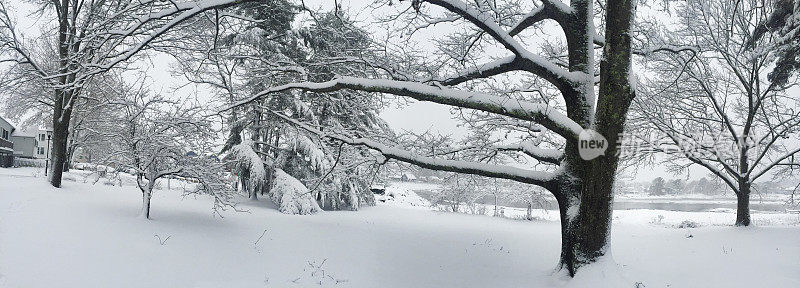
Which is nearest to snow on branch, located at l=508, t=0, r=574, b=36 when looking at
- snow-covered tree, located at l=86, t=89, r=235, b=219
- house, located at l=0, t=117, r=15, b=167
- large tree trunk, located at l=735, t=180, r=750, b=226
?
snow-covered tree, located at l=86, t=89, r=235, b=219

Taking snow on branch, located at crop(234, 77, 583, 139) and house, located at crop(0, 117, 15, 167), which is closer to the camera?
snow on branch, located at crop(234, 77, 583, 139)

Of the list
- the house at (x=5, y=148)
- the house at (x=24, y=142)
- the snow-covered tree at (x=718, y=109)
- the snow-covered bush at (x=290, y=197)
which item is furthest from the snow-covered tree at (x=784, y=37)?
the house at (x=24, y=142)

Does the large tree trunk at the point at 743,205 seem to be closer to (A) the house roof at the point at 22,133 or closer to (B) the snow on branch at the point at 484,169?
(B) the snow on branch at the point at 484,169

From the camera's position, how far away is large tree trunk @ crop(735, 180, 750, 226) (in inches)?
520

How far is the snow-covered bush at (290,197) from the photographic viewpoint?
1464 cm

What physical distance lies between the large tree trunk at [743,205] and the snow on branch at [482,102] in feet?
37.0

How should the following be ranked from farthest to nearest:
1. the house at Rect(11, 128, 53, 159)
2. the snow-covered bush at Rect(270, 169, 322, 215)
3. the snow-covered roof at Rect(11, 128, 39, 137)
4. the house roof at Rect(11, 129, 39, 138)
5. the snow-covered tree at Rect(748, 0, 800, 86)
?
the house at Rect(11, 128, 53, 159) → the snow-covered roof at Rect(11, 128, 39, 137) → the house roof at Rect(11, 129, 39, 138) → the snow-covered bush at Rect(270, 169, 322, 215) → the snow-covered tree at Rect(748, 0, 800, 86)

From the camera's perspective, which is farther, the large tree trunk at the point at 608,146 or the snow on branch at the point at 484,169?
the snow on branch at the point at 484,169

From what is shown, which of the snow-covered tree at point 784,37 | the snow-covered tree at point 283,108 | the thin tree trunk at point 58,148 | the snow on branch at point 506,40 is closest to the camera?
the snow on branch at point 506,40

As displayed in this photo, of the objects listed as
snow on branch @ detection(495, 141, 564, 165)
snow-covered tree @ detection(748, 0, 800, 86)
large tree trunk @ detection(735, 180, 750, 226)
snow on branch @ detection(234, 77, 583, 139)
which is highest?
snow-covered tree @ detection(748, 0, 800, 86)

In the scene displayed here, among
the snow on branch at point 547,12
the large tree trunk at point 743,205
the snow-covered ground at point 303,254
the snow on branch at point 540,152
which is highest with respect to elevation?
the snow on branch at point 547,12

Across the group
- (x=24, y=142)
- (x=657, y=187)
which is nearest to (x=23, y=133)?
(x=24, y=142)

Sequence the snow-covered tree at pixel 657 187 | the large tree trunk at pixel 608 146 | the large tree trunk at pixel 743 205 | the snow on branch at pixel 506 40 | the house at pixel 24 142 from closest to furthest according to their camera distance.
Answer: the large tree trunk at pixel 608 146 < the snow on branch at pixel 506 40 < the large tree trunk at pixel 743 205 < the house at pixel 24 142 < the snow-covered tree at pixel 657 187

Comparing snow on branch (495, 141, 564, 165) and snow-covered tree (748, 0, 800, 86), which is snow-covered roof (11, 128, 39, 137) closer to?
snow on branch (495, 141, 564, 165)
